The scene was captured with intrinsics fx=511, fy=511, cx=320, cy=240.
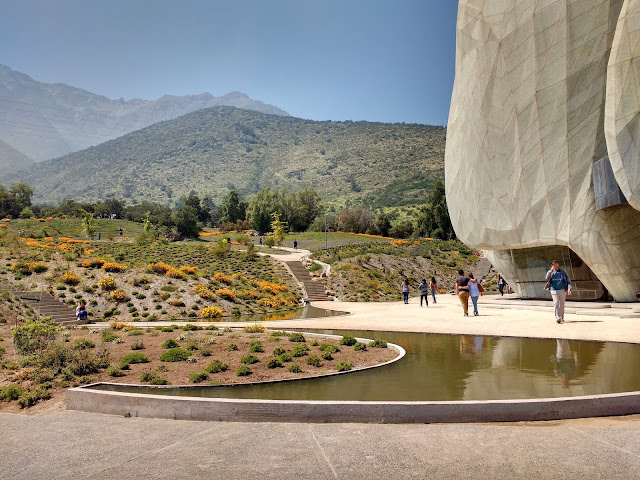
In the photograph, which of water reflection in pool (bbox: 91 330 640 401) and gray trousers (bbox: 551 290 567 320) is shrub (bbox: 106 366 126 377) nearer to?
water reflection in pool (bbox: 91 330 640 401)

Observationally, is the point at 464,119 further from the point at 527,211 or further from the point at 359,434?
the point at 359,434

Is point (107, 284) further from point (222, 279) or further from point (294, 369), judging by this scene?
point (294, 369)

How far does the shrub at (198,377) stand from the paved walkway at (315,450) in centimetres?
270

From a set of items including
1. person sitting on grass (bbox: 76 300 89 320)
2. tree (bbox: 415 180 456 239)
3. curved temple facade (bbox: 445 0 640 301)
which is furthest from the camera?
tree (bbox: 415 180 456 239)

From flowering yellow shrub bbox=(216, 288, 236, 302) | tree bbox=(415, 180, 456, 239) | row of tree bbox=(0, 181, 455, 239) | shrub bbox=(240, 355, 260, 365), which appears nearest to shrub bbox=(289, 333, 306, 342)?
shrub bbox=(240, 355, 260, 365)

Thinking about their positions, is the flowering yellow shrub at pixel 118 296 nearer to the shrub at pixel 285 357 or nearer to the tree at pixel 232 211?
the shrub at pixel 285 357

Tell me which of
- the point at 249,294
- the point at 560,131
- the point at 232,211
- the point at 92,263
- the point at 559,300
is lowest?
the point at 249,294

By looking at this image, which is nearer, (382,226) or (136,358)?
(136,358)

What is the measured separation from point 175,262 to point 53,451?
139ft

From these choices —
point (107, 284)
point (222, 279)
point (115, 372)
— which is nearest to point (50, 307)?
point (107, 284)

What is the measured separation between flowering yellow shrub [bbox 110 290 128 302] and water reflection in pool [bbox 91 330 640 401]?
22.4 metres

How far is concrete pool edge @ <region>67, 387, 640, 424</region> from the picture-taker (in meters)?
7.36

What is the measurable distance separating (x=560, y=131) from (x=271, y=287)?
2505 centimetres

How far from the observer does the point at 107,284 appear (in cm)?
3250
